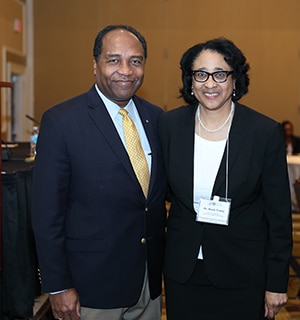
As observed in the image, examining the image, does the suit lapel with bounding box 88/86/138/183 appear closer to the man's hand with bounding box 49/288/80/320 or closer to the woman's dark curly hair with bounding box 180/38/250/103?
the woman's dark curly hair with bounding box 180/38/250/103

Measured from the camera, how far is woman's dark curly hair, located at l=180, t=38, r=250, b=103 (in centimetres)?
194

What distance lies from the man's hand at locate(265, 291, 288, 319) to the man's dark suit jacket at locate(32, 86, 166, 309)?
0.50 metres

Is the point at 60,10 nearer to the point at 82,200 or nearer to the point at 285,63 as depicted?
the point at 285,63

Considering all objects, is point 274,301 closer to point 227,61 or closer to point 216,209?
point 216,209

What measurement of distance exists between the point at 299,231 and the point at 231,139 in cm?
418

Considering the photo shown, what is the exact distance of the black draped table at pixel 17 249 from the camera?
2920 millimetres

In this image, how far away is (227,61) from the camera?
194 cm

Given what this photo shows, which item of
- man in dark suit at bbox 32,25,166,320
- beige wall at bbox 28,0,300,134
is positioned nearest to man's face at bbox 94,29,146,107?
man in dark suit at bbox 32,25,166,320

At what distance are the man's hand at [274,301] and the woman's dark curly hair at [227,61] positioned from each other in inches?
31.4

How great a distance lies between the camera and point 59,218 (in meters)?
1.84

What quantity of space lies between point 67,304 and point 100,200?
1.35 ft

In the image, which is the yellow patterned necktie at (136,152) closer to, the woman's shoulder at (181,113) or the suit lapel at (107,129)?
the suit lapel at (107,129)

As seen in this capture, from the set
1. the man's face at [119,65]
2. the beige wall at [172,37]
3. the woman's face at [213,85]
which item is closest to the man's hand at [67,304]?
the man's face at [119,65]

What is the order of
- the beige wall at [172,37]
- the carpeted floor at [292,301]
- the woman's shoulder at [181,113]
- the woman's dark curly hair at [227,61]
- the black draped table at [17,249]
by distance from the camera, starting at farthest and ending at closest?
1. the beige wall at [172,37]
2. the carpeted floor at [292,301]
3. the black draped table at [17,249]
4. the woman's shoulder at [181,113]
5. the woman's dark curly hair at [227,61]
